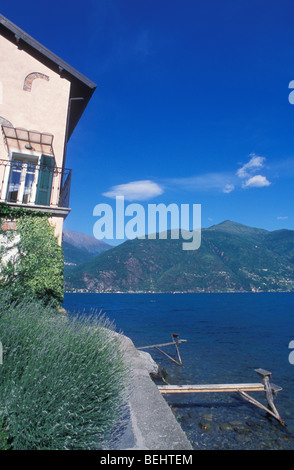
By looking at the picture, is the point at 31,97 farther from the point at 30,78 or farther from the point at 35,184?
the point at 35,184

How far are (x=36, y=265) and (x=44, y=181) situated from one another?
4.15 m

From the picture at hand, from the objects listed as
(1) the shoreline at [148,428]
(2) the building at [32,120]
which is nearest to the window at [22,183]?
(2) the building at [32,120]

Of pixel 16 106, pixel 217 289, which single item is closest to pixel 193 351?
pixel 16 106

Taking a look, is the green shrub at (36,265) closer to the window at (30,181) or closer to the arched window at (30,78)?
the window at (30,181)

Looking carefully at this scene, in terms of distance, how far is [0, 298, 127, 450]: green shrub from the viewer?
3.57 meters

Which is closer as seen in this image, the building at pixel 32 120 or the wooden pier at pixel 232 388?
the wooden pier at pixel 232 388

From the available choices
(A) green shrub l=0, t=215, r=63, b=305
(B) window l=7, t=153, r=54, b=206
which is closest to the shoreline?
(A) green shrub l=0, t=215, r=63, b=305

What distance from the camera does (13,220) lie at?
34.9 ft

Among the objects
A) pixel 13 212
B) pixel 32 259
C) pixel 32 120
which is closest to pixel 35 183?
pixel 13 212

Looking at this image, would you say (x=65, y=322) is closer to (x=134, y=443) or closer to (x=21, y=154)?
(x=134, y=443)

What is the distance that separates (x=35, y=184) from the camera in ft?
40.8

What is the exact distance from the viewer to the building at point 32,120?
12.1m

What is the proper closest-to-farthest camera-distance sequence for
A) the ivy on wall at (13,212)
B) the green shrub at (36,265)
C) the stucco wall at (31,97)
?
1. the green shrub at (36,265)
2. the ivy on wall at (13,212)
3. the stucco wall at (31,97)

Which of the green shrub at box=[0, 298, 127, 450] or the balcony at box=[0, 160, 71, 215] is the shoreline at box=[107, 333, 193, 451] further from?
the balcony at box=[0, 160, 71, 215]
